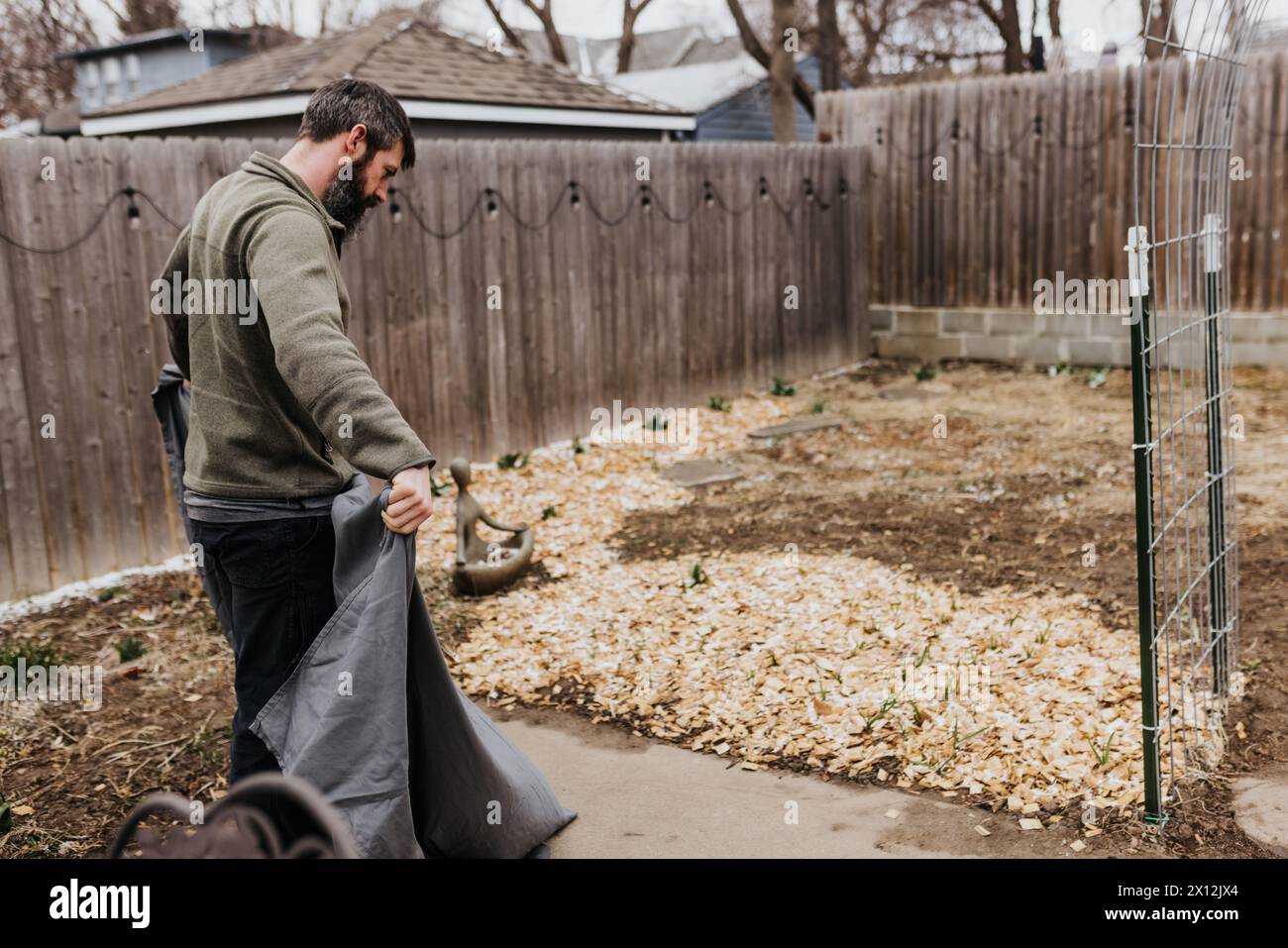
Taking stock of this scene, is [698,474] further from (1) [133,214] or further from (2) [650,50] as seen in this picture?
(2) [650,50]

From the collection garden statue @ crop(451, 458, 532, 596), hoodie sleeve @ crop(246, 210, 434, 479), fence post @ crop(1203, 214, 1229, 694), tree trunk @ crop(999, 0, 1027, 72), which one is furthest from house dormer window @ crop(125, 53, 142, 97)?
hoodie sleeve @ crop(246, 210, 434, 479)

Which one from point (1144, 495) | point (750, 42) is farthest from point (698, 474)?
point (750, 42)

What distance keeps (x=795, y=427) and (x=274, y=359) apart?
697 centimetres

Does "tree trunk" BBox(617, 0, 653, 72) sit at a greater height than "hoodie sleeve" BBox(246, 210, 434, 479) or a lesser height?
greater

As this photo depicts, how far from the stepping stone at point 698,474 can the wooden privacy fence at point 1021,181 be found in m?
4.83

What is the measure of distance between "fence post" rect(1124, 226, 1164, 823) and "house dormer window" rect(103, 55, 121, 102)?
79.7 feet

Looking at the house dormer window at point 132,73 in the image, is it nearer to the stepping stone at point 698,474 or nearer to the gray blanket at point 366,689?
the stepping stone at point 698,474

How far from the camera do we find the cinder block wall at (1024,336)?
34.0 feet

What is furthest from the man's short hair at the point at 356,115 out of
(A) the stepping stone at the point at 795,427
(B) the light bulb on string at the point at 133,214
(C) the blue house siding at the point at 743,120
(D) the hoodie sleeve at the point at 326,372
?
(C) the blue house siding at the point at 743,120

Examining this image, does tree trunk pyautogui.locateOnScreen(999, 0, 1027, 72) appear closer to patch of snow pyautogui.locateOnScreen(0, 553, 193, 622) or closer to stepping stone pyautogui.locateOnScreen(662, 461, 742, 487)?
stepping stone pyautogui.locateOnScreen(662, 461, 742, 487)

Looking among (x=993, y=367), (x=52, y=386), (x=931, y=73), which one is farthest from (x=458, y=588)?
(x=931, y=73)

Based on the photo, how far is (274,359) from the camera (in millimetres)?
2730

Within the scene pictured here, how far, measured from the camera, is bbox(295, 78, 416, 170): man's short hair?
2859 mm
